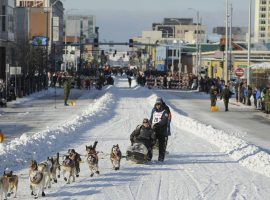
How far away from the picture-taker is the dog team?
12.5 meters

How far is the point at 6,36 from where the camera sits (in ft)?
245

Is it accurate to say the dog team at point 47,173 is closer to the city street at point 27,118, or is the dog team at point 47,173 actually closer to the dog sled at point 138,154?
the dog sled at point 138,154

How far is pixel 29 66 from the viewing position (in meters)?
68.2

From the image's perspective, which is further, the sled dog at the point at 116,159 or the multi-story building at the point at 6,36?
the multi-story building at the point at 6,36

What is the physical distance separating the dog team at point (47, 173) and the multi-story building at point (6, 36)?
57826 millimetres

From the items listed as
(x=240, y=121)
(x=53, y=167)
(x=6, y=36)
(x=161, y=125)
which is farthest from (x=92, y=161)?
(x=6, y=36)

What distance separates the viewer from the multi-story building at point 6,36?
73188 millimetres

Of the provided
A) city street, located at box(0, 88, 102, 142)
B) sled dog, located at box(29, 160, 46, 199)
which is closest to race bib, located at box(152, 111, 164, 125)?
sled dog, located at box(29, 160, 46, 199)

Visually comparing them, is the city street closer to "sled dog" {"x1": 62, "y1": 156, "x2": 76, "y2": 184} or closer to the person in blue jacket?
the person in blue jacket

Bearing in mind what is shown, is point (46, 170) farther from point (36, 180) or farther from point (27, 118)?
point (27, 118)

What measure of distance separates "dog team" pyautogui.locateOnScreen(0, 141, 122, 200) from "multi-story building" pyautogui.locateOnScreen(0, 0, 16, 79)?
57826mm

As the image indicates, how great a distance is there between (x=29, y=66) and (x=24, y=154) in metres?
50.6

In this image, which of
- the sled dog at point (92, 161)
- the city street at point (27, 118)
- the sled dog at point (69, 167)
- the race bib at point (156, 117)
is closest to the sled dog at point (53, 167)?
the sled dog at point (69, 167)

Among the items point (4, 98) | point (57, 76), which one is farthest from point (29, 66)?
point (4, 98)
